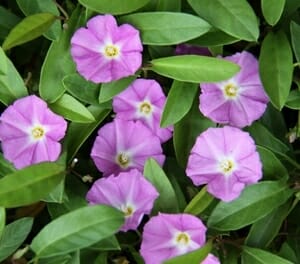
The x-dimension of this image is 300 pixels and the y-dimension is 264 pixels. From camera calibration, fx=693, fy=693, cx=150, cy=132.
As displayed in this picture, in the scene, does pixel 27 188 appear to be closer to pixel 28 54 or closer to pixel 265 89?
pixel 28 54

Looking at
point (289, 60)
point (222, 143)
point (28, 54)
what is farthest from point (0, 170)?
point (289, 60)

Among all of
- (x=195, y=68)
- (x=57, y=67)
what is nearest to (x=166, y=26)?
(x=195, y=68)

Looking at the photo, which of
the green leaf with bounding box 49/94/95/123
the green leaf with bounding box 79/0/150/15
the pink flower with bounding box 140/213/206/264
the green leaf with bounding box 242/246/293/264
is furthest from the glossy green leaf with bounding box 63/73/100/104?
the green leaf with bounding box 242/246/293/264

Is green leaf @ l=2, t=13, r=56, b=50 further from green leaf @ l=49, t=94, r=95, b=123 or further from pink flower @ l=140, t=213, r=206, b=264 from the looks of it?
pink flower @ l=140, t=213, r=206, b=264

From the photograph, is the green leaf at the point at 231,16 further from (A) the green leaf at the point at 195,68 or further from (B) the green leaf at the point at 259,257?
(B) the green leaf at the point at 259,257

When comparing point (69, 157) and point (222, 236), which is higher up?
point (69, 157)

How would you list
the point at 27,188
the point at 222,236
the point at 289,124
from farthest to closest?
the point at 289,124 < the point at 222,236 < the point at 27,188
